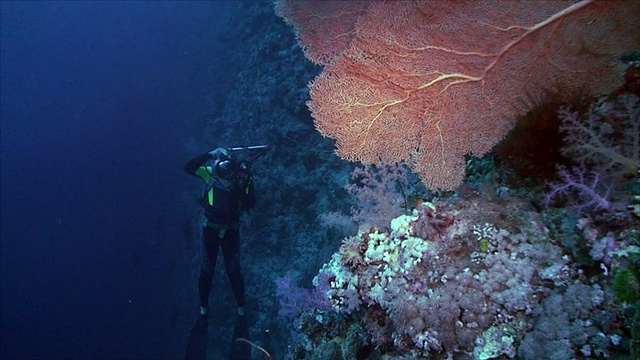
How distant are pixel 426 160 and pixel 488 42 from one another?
0.99m

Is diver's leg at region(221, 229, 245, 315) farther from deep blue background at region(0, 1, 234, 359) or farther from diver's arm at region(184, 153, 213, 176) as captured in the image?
deep blue background at region(0, 1, 234, 359)

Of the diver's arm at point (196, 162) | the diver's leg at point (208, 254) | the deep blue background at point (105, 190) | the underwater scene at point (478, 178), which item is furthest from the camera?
the deep blue background at point (105, 190)

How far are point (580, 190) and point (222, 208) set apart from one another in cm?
768

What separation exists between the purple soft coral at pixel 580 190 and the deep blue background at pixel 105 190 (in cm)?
2079

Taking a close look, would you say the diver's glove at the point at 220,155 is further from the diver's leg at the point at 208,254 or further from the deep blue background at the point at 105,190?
the deep blue background at the point at 105,190

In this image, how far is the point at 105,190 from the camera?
36156mm

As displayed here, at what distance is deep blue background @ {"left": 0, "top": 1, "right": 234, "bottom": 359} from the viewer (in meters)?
26.6

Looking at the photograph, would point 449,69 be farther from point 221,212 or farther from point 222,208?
point 221,212

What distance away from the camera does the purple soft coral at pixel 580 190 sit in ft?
7.41

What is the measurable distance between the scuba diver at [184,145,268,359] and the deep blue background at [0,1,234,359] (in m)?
10.7

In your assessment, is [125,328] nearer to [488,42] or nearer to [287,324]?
[287,324]

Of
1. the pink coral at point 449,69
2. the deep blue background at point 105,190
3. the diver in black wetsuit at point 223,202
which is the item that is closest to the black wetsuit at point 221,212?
the diver in black wetsuit at point 223,202

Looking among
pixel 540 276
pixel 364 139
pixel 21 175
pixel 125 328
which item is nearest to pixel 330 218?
pixel 364 139

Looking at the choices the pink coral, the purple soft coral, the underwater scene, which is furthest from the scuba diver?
the purple soft coral
